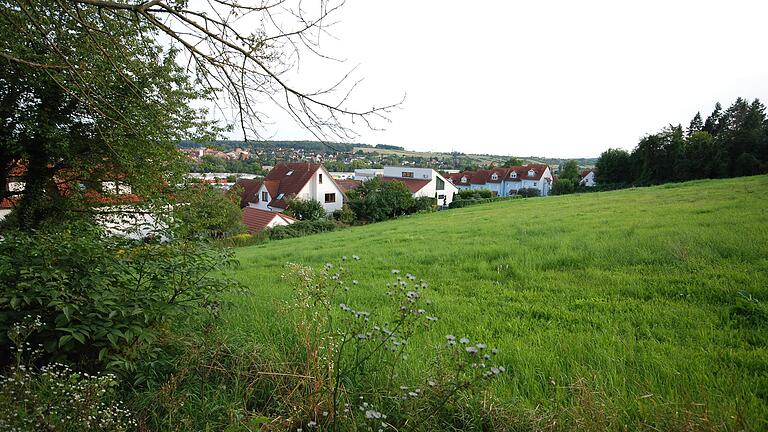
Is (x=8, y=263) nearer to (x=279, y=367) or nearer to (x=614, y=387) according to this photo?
(x=279, y=367)

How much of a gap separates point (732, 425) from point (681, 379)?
2.24ft

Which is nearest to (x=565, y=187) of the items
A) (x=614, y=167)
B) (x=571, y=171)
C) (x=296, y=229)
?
(x=614, y=167)

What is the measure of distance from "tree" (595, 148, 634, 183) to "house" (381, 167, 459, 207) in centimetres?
2058

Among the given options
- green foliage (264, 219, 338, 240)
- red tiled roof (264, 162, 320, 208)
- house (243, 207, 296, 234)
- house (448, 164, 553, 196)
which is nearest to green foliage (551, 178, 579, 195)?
house (448, 164, 553, 196)

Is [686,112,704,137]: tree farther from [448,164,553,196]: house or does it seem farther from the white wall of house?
the white wall of house

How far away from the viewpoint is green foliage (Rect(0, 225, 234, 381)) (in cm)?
265

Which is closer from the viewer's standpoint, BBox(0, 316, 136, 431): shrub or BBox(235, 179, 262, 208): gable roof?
BBox(0, 316, 136, 431): shrub

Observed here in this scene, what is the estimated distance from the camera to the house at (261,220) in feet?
93.7

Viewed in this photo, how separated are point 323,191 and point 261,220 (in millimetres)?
11184

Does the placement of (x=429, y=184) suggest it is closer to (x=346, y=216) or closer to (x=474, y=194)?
(x=474, y=194)

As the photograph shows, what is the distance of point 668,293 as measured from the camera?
183 inches

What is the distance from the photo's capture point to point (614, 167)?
52.5 metres

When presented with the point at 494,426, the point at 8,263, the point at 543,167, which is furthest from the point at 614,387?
the point at 543,167

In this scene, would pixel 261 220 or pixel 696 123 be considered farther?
pixel 696 123
